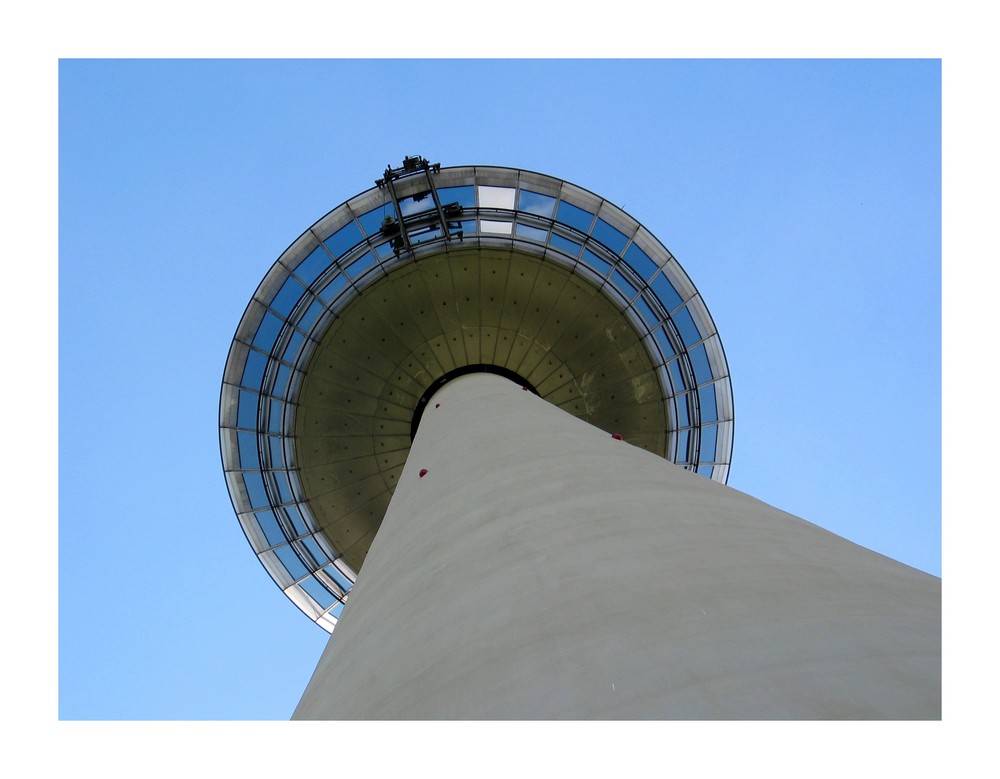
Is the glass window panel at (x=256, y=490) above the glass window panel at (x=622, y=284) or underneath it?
underneath

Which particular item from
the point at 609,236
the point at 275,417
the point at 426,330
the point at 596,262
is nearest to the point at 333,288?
the point at 426,330

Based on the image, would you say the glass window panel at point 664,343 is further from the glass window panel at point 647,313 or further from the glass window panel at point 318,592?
the glass window panel at point 318,592

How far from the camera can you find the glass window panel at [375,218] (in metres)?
18.9

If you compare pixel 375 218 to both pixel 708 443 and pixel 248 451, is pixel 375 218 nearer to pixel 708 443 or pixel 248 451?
pixel 248 451

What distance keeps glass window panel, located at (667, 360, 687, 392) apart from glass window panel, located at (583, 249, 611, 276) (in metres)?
3.41

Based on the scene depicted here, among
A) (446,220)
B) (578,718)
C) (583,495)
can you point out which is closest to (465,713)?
(578,718)

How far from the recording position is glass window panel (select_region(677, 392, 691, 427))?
21359mm

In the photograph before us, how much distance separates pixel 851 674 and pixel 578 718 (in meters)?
1.01

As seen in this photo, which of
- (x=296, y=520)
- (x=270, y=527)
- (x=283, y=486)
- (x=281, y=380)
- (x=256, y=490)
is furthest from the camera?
(x=270, y=527)

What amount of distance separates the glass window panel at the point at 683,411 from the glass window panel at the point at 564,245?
5.38 meters

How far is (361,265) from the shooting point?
63.6 ft

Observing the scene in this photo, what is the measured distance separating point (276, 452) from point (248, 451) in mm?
778

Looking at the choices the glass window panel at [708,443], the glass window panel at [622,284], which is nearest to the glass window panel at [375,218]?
the glass window panel at [622,284]

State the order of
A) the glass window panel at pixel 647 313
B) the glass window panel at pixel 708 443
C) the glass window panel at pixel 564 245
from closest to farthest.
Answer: the glass window panel at pixel 564 245, the glass window panel at pixel 647 313, the glass window panel at pixel 708 443
